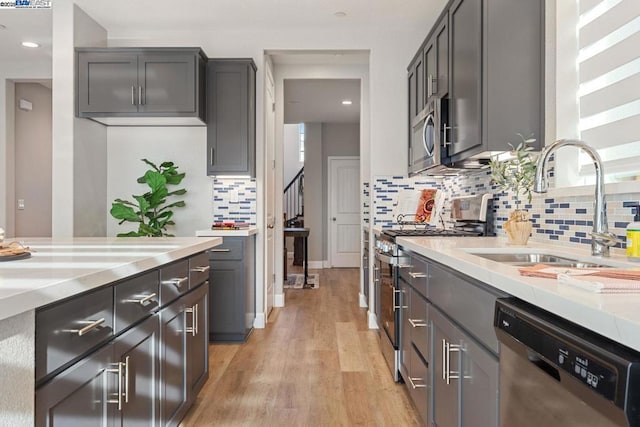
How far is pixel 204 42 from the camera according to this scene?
13.3ft

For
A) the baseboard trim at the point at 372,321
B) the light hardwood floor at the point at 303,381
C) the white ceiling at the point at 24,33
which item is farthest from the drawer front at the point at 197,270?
the white ceiling at the point at 24,33

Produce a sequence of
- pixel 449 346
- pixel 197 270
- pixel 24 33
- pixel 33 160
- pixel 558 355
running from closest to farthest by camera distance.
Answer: pixel 558 355, pixel 449 346, pixel 197 270, pixel 24 33, pixel 33 160

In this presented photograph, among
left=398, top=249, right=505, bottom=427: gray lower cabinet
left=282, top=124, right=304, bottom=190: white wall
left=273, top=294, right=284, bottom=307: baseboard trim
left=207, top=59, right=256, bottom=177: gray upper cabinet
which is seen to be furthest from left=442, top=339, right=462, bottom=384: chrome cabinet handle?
left=282, top=124, right=304, bottom=190: white wall

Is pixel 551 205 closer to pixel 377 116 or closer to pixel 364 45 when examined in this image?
pixel 377 116

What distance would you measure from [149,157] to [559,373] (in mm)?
3964

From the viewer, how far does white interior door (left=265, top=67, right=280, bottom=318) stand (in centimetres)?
433

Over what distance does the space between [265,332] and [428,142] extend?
84.8 inches

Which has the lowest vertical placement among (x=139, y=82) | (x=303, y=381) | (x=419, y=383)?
(x=303, y=381)

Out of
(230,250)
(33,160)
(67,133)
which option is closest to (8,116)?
(33,160)

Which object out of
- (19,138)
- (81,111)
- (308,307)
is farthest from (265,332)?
(19,138)

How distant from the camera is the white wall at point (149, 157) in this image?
409 cm

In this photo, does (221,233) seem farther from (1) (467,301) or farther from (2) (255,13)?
(1) (467,301)

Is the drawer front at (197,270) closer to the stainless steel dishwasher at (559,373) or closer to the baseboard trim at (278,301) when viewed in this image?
the stainless steel dishwasher at (559,373)

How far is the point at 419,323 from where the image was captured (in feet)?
6.78
